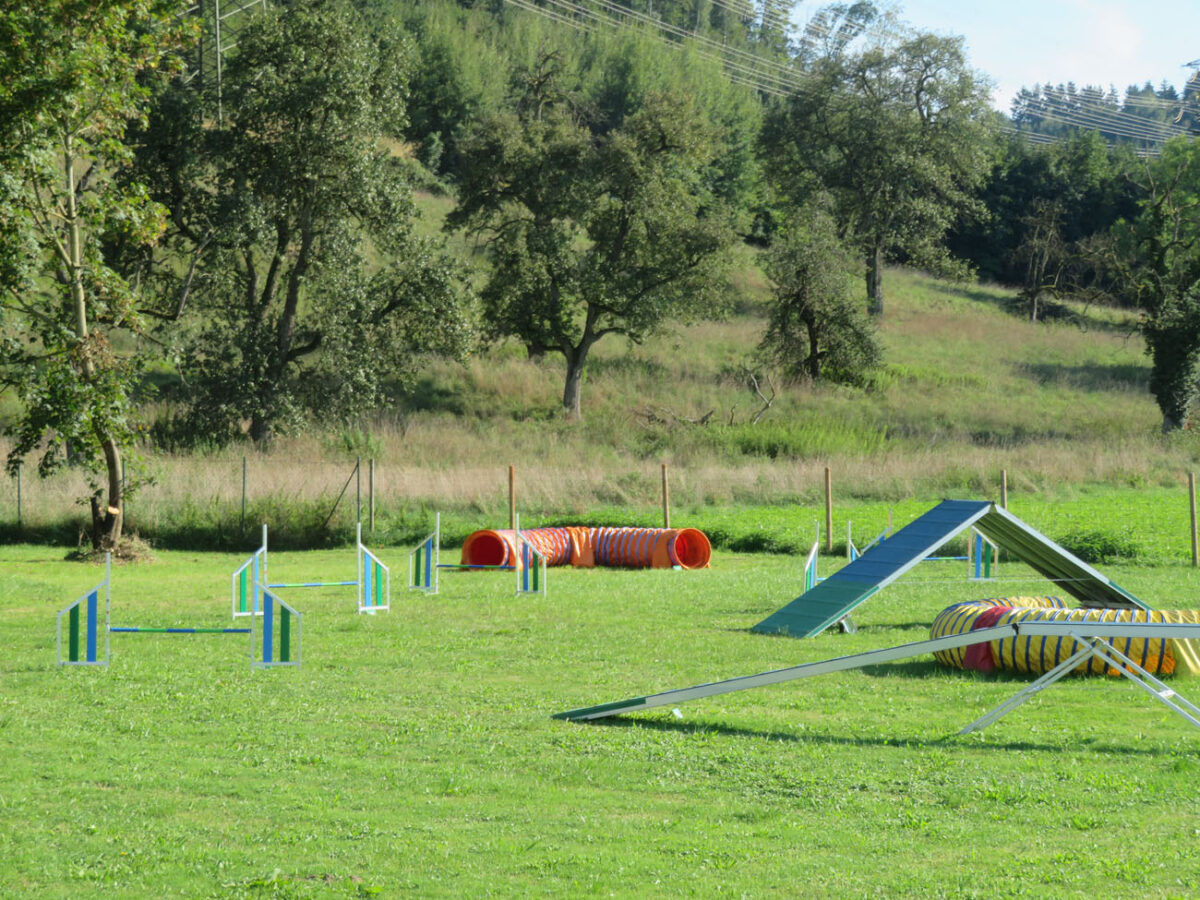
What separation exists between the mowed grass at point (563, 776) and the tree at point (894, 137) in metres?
45.0

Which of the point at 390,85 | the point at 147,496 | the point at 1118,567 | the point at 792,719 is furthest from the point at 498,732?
the point at 390,85

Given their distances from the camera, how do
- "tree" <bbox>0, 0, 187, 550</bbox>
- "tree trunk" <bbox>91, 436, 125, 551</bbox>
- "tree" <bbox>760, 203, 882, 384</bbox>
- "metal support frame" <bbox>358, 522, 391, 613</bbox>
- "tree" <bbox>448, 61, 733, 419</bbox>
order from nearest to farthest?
"metal support frame" <bbox>358, 522, 391, 613</bbox>, "tree" <bbox>0, 0, 187, 550</bbox>, "tree trunk" <bbox>91, 436, 125, 551</bbox>, "tree" <bbox>448, 61, 733, 419</bbox>, "tree" <bbox>760, 203, 882, 384</bbox>

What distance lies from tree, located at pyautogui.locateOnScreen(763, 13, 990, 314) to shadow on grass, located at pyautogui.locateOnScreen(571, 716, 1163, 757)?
47.3 m

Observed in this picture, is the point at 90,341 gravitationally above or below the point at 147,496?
above

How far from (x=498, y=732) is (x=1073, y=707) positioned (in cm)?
459

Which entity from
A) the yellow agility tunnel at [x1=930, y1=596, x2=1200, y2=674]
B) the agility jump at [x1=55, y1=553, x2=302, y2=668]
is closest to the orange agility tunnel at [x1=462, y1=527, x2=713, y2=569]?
the agility jump at [x1=55, y1=553, x2=302, y2=668]

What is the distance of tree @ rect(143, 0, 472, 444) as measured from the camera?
3225 cm

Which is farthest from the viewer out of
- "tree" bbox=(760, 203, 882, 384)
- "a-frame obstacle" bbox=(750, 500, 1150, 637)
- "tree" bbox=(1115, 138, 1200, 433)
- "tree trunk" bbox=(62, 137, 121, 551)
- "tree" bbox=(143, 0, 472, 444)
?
"tree" bbox=(760, 203, 882, 384)

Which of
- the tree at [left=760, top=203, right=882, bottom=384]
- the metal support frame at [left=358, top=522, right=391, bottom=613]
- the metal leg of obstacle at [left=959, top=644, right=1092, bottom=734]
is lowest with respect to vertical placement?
the metal support frame at [left=358, top=522, right=391, bottom=613]

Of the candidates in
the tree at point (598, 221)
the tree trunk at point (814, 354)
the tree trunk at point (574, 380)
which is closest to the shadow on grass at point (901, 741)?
the tree at point (598, 221)

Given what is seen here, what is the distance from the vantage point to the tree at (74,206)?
19656mm

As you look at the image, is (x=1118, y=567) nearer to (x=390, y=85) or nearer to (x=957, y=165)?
(x=390, y=85)

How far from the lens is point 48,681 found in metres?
10.6

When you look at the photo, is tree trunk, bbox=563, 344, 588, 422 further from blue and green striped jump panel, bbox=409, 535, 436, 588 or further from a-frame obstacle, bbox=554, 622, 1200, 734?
a-frame obstacle, bbox=554, 622, 1200, 734
